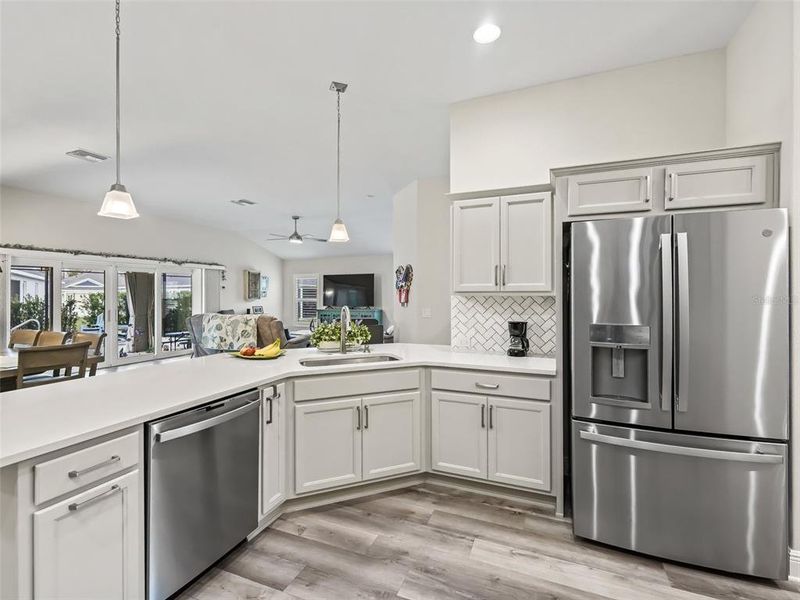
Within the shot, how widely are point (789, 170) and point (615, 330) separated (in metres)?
1.05

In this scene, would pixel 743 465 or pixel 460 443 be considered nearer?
pixel 743 465

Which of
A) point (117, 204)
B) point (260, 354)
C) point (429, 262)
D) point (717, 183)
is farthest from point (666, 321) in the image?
point (429, 262)

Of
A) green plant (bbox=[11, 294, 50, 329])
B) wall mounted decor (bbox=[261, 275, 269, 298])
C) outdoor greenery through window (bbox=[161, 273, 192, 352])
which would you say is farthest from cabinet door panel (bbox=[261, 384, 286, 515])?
wall mounted decor (bbox=[261, 275, 269, 298])

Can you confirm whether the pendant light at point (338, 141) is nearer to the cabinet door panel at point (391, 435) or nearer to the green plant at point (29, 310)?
the cabinet door panel at point (391, 435)

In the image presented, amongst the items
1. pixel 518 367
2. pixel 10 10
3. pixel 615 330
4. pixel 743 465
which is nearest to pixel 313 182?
pixel 10 10

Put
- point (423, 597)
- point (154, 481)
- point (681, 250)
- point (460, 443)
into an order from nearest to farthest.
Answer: point (154, 481) < point (423, 597) < point (681, 250) < point (460, 443)

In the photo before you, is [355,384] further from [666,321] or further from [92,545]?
[666,321]

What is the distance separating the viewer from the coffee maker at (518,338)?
2.92 meters

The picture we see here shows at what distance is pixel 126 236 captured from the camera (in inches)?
257

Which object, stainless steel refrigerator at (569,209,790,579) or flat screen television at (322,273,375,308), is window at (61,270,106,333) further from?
stainless steel refrigerator at (569,209,790,579)

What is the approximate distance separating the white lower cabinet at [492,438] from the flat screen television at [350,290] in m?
7.11

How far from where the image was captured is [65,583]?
1.24 metres

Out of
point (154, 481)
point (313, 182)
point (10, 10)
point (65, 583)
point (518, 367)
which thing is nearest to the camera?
point (65, 583)

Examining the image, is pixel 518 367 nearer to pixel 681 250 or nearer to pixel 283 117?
pixel 681 250
